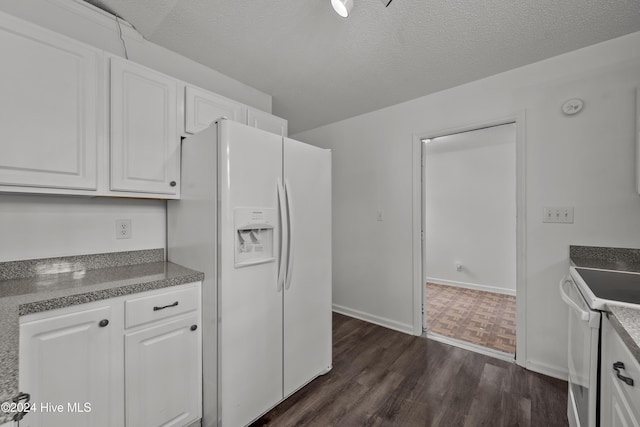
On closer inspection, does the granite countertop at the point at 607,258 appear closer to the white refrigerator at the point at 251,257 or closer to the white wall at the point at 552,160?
the white wall at the point at 552,160

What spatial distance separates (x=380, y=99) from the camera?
2754mm

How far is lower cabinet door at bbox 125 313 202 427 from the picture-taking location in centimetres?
128

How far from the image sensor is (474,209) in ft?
13.4

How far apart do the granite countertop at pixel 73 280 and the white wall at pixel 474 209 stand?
10.5 ft

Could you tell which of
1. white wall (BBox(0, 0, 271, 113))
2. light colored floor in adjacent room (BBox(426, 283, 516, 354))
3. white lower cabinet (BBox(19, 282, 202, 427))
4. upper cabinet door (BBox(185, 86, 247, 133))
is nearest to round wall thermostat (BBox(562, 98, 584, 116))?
light colored floor in adjacent room (BBox(426, 283, 516, 354))

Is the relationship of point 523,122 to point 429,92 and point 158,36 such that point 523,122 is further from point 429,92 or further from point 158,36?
point 158,36

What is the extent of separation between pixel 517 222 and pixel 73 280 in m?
2.98

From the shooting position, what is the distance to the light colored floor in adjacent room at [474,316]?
8.41 feet

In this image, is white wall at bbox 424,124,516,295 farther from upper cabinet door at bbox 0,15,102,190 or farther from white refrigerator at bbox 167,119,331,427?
upper cabinet door at bbox 0,15,102,190

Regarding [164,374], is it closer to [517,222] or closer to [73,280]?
[73,280]

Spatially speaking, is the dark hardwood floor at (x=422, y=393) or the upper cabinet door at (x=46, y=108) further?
the dark hardwood floor at (x=422, y=393)

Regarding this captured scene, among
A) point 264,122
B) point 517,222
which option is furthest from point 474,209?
point 264,122

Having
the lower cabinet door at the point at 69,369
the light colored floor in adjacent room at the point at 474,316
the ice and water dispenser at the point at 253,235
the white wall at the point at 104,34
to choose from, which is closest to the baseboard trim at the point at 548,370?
the light colored floor in adjacent room at the point at 474,316

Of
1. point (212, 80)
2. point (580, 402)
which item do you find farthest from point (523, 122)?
point (212, 80)
